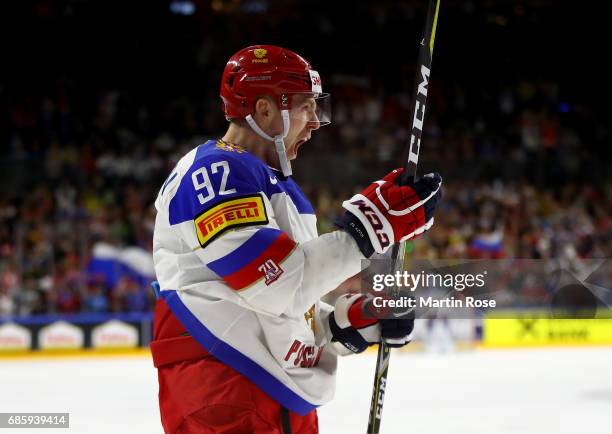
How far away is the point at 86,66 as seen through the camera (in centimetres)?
929

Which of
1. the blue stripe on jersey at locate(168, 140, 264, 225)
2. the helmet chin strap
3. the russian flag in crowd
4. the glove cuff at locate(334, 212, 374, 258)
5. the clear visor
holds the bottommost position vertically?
the glove cuff at locate(334, 212, 374, 258)

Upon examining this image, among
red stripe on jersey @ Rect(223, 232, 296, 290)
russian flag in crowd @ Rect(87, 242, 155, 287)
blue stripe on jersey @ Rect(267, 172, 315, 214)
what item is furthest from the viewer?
russian flag in crowd @ Rect(87, 242, 155, 287)

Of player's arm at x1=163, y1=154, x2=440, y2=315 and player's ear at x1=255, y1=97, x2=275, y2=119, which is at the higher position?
player's ear at x1=255, y1=97, x2=275, y2=119

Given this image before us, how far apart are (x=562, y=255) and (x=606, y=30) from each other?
2448mm

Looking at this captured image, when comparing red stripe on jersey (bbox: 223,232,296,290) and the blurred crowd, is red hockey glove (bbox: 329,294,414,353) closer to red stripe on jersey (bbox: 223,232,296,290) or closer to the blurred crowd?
red stripe on jersey (bbox: 223,232,296,290)

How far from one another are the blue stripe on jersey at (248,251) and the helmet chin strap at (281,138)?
0.86 feet

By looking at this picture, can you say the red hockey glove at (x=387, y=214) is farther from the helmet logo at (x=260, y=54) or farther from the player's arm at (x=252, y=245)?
the helmet logo at (x=260, y=54)

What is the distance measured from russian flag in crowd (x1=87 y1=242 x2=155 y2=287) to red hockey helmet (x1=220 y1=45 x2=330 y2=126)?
220 inches

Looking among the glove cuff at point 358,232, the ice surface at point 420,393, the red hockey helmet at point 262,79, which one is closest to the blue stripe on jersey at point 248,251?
the glove cuff at point 358,232

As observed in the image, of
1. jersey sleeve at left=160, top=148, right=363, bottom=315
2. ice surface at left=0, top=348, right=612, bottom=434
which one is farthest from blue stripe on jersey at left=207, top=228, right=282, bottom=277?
ice surface at left=0, top=348, right=612, bottom=434

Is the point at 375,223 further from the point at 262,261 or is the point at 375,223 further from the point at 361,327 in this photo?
the point at 361,327

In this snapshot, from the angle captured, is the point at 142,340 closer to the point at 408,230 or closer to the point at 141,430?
the point at 141,430

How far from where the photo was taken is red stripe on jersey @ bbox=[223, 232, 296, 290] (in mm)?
1579

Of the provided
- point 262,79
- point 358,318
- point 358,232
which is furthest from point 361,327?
point 262,79
